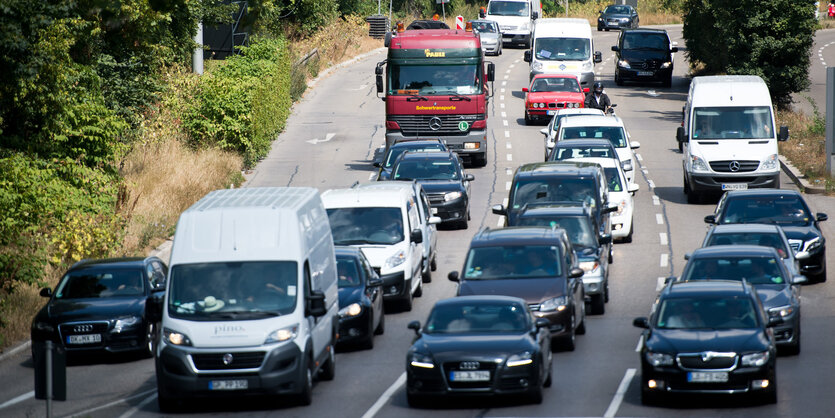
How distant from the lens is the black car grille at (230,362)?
14.5 metres

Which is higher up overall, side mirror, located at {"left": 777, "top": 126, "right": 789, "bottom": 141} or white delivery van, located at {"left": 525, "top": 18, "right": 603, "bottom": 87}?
white delivery van, located at {"left": 525, "top": 18, "right": 603, "bottom": 87}

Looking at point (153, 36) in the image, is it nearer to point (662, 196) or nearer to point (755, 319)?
point (662, 196)

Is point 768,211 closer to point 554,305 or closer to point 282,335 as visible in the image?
point 554,305

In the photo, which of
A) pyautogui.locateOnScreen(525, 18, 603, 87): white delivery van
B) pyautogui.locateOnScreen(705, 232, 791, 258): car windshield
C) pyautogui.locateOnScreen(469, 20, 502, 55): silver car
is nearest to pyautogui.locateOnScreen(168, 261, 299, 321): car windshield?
pyautogui.locateOnScreen(705, 232, 791, 258): car windshield

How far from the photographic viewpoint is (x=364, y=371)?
1734 centimetres

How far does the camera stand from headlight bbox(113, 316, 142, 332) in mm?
18375

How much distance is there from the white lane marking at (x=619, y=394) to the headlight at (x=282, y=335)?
3788mm

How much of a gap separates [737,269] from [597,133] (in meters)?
14.9

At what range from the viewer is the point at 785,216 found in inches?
941

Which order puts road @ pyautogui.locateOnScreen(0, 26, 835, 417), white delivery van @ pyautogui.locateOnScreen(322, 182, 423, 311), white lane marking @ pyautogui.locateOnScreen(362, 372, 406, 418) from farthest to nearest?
white delivery van @ pyautogui.locateOnScreen(322, 182, 423, 311)
road @ pyautogui.locateOnScreen(0, 26, 835, 417)
white lane marking @ pyautogui.locateOnScreen(362, 372, 406, 418)

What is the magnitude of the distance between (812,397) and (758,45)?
96.3 ft

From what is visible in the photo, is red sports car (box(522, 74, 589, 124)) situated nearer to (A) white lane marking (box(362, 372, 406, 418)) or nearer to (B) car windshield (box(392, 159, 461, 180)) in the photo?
(B) car windshield (box(392, 159, 461, 180))

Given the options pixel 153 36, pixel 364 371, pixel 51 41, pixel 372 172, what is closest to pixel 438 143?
pixel 372 172

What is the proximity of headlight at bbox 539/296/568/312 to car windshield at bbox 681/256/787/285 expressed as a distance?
195cm
